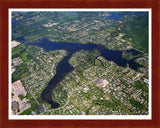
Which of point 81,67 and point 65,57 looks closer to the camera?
point 81,67

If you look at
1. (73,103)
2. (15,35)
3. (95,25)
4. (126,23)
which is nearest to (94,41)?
(95,25)

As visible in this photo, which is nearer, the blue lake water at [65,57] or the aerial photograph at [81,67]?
the aerial photograph at [81,67]

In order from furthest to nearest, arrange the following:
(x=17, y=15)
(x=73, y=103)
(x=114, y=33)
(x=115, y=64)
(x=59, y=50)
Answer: (x=17, y=15)
(x=114, y=33)
(x=59, y=50)
(x=115, y=64)
(x=73, y=103)

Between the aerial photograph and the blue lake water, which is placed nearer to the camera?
the aerial photograph

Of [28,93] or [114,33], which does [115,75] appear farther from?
[114,33]

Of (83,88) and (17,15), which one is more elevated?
(17,15)

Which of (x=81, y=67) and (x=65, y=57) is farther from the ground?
(x=65, y=57)
